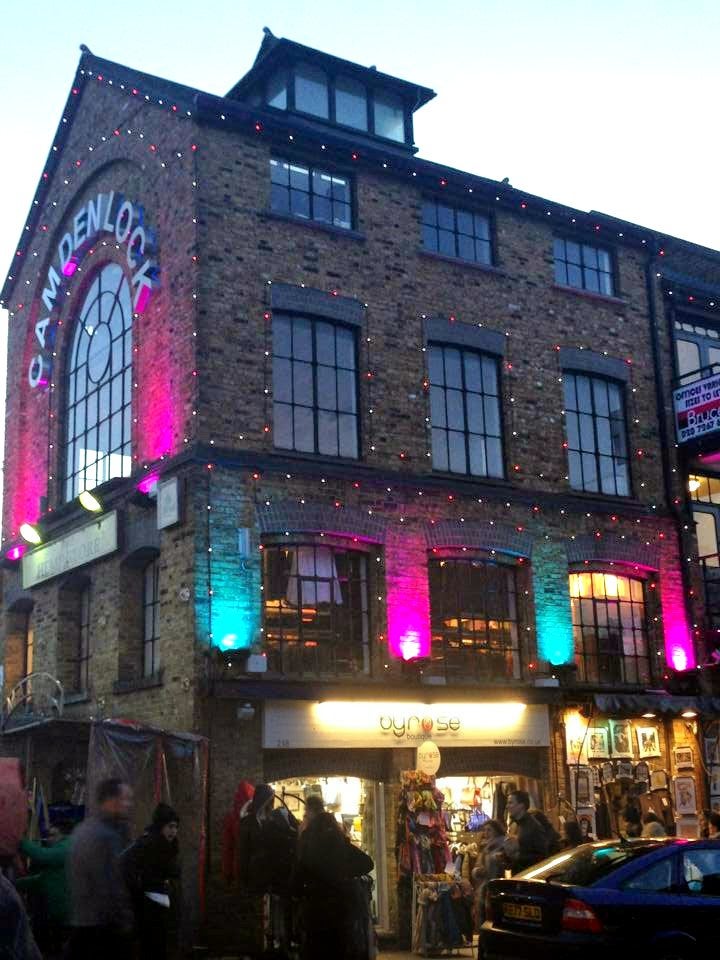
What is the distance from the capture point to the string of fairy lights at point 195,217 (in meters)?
16.9

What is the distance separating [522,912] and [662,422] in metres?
12.1

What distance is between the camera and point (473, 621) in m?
17.9

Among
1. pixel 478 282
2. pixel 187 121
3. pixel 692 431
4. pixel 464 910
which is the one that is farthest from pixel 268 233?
pixel 464 910

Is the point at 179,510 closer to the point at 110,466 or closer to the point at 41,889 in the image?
the point at 110,466

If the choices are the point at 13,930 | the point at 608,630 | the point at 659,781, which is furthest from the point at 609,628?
the point at 13,930

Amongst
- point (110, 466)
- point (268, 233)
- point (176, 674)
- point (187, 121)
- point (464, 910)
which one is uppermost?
point (187, 121)

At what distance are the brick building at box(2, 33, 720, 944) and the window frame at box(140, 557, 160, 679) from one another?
0.06 meters

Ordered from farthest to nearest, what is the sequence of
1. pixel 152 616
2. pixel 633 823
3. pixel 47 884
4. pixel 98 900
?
pixel 152 616 → pixel 633 823 → pixel 47 884 → pixel 98 900

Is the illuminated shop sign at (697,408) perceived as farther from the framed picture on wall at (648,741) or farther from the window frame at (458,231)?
the framed picture on wall at (648,741)

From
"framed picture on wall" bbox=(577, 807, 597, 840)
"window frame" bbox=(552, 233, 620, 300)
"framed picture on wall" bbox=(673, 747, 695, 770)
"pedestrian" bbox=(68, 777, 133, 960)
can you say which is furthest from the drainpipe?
"pedestrian" bbox=(68, 777, 133, 960)

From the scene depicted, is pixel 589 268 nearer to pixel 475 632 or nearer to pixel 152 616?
pixel 475 632

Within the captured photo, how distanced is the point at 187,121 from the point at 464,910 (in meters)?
11.5

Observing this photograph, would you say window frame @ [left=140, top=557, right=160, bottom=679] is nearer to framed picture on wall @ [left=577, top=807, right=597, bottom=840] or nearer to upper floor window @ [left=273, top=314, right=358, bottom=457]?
upper floor window @ [left=273, top=314, right=358, bottom=457]

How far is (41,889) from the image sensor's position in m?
10.5
